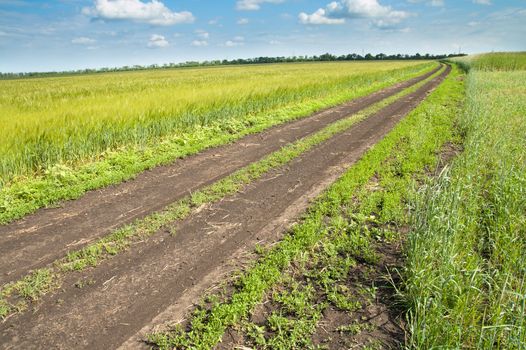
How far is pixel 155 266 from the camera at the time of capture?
4.79m

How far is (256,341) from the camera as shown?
349 cm

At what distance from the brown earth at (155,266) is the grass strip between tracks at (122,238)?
0.59 ft

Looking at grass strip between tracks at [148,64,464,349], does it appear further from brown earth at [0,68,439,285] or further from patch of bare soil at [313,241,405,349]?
brown earth at [0,68,439,285]

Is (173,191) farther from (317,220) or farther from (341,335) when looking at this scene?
(341,335)

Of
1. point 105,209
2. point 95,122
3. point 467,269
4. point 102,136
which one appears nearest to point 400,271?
point 467,269

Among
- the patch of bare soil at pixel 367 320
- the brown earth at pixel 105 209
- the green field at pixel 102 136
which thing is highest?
the green field at pixel 102 136

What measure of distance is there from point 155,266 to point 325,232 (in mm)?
2705

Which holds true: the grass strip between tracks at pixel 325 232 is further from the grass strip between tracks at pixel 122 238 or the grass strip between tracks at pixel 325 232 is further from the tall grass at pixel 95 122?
the tall grass at pixel 95 122

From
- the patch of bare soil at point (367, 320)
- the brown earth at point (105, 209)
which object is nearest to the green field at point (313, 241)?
the patch of bare soil at point (367, 320)

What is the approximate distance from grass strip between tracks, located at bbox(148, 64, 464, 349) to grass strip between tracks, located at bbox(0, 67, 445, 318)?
6.18 feet

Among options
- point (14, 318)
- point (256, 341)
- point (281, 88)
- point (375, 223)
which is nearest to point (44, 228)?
point (14, 318)

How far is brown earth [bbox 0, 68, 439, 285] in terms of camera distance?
520 cm

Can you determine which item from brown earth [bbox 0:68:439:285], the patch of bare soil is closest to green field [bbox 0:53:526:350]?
the patch of bare soil

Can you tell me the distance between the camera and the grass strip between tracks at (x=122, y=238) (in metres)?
4.23
